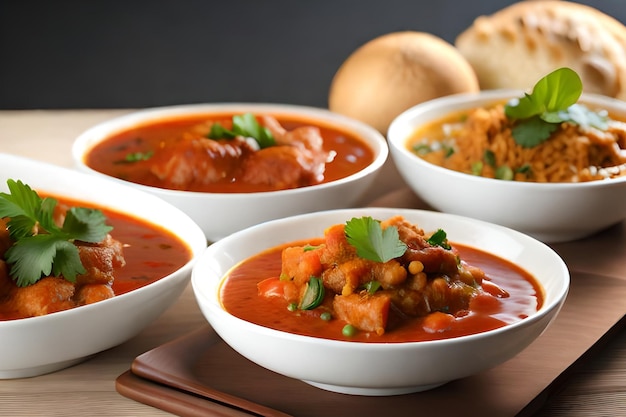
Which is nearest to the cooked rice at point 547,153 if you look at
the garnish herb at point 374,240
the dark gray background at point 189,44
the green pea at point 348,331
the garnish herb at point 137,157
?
the garnish herb at point 137,157

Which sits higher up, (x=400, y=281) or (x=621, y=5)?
(x=400, y=281)

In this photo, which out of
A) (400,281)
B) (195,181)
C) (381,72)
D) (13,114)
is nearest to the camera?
(400,281)

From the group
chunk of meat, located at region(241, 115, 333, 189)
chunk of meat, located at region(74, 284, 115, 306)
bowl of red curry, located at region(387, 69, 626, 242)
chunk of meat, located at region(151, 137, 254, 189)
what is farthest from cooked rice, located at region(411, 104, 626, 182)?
chunk of meat, located at region(74, 284, 115, 306)

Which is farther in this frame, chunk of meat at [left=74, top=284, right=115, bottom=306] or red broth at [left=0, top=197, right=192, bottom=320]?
red broth at [left=0, top=197, right=192, bottom=320]

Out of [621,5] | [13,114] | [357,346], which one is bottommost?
[621,5]

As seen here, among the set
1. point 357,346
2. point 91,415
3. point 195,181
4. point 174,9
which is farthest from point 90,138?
point 174,9

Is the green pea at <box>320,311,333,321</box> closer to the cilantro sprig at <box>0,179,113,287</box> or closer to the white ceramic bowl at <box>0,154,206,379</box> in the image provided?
the white ceramic bowl at <box>0,154,206,379</box>

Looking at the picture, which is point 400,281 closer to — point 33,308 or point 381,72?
point 33,308

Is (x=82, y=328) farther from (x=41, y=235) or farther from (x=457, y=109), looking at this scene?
(x=457, y=109)
